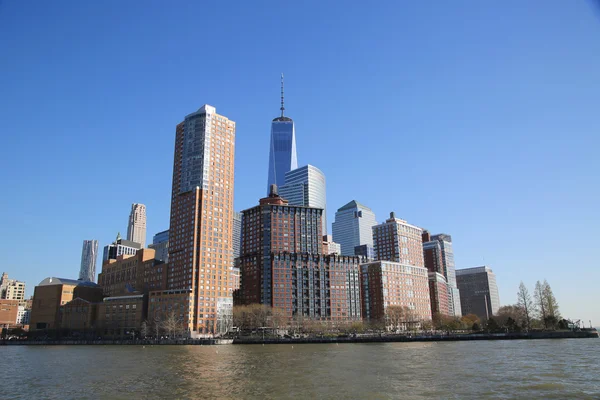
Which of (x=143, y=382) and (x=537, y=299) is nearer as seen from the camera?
(x=143, y=382)

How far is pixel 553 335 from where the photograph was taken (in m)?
185

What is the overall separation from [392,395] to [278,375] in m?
24.8

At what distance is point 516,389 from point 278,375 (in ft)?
112

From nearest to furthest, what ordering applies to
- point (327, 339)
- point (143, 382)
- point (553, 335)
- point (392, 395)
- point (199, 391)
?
1. point (392, 395)
2. point (199, 391)
3. point (143, 382)
4. point (553, 335)
5. point (327, 339)

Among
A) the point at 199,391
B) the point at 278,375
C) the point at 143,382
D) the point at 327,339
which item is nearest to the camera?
the point at 199,391

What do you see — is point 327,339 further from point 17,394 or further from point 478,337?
point 17,394

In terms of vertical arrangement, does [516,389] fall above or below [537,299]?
below

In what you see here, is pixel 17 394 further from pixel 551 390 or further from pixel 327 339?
pixel 327 339

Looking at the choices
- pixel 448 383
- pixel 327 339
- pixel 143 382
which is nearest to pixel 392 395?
pixel 448 383

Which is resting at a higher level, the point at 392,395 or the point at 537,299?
the point at 537,299

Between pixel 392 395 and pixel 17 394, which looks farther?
pixel 17 394

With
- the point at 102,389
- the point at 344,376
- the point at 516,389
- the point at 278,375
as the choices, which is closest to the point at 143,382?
the point at 102,389

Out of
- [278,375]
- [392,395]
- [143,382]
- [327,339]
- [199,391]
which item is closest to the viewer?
[392,395]

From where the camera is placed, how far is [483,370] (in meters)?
75.6
